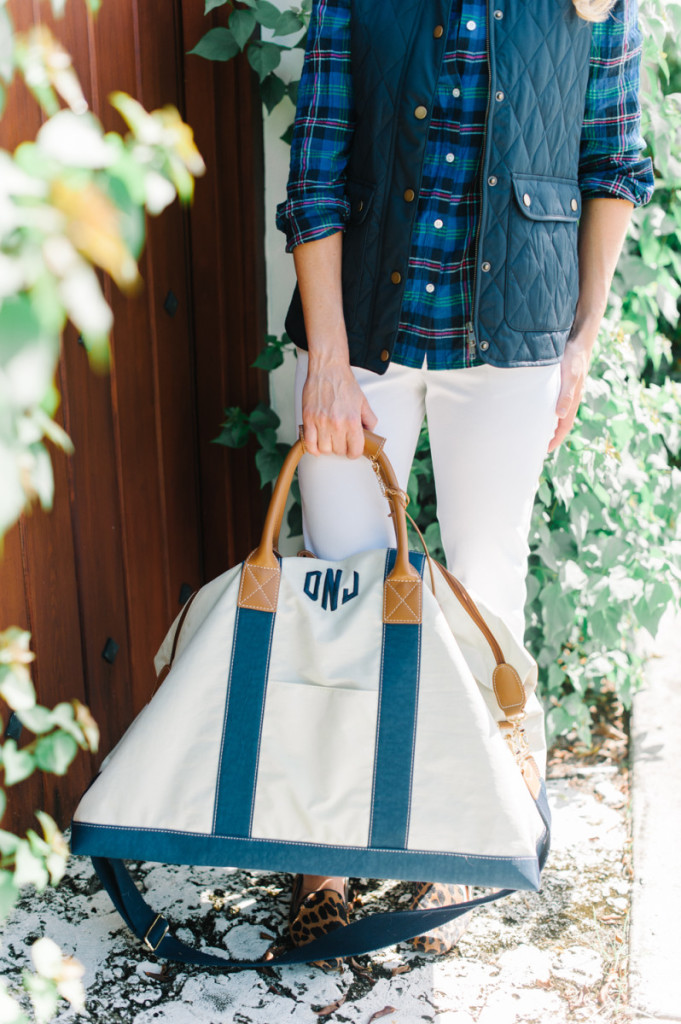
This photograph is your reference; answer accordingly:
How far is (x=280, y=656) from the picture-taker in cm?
139

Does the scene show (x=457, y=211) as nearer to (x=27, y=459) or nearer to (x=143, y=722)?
(x=143, y=722)

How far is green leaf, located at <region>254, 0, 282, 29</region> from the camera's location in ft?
6.31

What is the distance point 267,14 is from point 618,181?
87cm

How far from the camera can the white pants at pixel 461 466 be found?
4.95 feet

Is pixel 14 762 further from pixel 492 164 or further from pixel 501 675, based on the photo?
pixel 492 164

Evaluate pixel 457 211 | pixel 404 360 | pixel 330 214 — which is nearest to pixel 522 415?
pixel 404 360

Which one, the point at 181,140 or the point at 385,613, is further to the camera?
the point at 385,613

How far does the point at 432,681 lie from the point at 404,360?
1.70 ft

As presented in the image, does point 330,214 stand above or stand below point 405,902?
above

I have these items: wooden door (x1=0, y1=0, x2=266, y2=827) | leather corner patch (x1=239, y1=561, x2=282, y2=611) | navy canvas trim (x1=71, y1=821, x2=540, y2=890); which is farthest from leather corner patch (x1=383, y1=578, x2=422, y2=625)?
wooden door (x1=0, y1=0, x2=266, y2=827)

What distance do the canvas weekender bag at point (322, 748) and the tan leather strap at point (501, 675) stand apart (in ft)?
0.17

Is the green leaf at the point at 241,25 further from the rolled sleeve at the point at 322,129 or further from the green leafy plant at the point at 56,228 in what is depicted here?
the green leafy plant at the point at 56,228

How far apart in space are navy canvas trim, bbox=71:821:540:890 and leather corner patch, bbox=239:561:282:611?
341mm

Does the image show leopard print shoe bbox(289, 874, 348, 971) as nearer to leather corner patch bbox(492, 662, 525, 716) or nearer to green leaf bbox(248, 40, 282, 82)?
leather corner patch bbox(492, 662, 525, 716)
